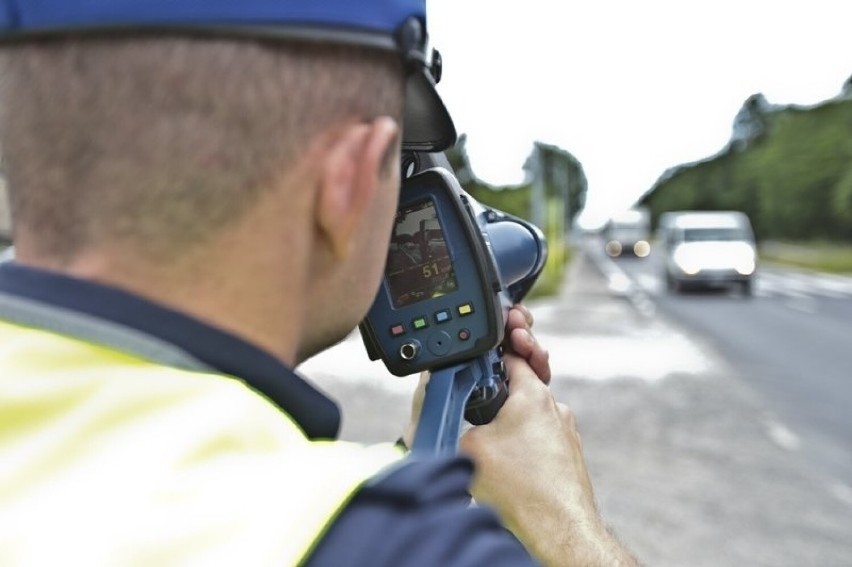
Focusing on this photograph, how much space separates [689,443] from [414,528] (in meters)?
7.37

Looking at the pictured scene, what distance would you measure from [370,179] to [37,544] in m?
0.33

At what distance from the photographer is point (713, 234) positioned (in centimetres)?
2716

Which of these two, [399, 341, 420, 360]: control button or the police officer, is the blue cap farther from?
[399, 341, 420, 360]: control button

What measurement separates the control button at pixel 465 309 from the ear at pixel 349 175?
1.65 feet

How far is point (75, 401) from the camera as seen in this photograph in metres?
0.69

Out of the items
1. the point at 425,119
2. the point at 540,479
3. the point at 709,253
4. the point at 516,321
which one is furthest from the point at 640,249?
the point at 425,119

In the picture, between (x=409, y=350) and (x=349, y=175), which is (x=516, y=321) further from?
(x=349, y=175)

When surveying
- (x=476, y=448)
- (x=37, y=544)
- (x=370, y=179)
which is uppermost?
(x=370, y=179)

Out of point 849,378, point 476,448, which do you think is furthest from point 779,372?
point 476,448

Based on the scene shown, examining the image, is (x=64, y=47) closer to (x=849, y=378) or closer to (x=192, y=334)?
(x=192, y=334)

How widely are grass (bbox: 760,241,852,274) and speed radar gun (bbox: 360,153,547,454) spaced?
40885mm

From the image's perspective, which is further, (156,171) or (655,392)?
(655,392)

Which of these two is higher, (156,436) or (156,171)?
(156,171)

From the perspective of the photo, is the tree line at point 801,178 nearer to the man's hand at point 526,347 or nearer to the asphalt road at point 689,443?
the asphalt road at point 689,443
